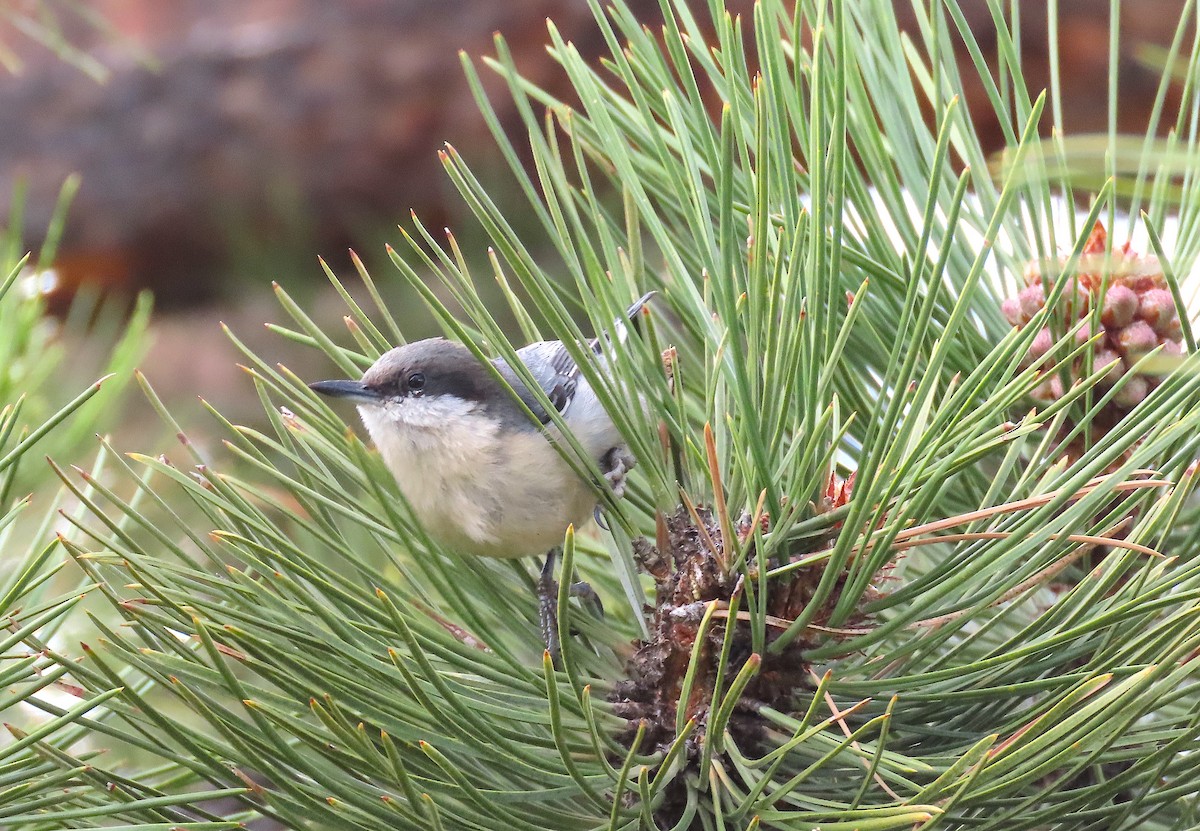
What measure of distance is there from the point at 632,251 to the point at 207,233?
8.50 feet

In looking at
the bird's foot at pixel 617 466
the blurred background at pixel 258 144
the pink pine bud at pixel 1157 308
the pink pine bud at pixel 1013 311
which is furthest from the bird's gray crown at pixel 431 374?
the blurred background at pixel 258 144

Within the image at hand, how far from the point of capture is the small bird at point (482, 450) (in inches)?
42.7

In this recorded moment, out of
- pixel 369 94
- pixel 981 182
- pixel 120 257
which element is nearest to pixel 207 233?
pixel 120 257

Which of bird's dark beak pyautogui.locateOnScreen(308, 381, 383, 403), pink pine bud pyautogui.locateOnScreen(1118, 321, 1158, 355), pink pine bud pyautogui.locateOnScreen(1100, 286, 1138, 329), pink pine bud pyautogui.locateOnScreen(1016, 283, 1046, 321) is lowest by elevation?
pink pine bud pyautogui.locateOnScreen(1118, 321, 1158, 355)

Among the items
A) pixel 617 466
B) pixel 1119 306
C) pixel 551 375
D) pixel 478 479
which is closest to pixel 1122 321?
pixel 1119 306

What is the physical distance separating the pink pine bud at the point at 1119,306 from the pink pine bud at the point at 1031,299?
5 cm

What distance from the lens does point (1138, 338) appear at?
0.96m

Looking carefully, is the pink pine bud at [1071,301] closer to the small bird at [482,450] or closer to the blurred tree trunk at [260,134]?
the small bird at [482,450]

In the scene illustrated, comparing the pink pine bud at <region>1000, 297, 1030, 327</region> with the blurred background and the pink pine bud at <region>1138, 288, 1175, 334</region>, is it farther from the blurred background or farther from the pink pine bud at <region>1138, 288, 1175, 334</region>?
the blurred background

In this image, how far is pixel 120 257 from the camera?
3.26m

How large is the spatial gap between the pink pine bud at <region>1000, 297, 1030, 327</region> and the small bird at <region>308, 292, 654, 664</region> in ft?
1.06

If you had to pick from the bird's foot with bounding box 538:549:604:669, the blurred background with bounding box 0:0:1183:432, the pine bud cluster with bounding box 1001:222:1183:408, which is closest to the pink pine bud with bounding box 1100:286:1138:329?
the pine bud cluster with bounding box 1001:222:1183:408

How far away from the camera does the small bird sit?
1084 mm

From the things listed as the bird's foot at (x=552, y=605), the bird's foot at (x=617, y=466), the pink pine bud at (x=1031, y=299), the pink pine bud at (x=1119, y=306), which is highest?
the pink pine bud at (x=1031, y=299)
